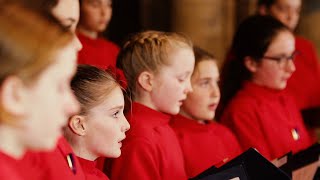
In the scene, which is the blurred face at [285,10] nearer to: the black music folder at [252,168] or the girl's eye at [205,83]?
the girl's eye at [205,83]

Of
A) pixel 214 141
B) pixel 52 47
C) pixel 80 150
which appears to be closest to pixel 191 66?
pixel 214 141

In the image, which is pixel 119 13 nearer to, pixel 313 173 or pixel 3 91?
pixel 313 173

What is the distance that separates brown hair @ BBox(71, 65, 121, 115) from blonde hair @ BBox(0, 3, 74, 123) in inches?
27.7

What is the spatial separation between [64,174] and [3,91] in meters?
0.53

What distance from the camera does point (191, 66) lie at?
2.40 metres

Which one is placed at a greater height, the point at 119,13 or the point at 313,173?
the point at 313,173

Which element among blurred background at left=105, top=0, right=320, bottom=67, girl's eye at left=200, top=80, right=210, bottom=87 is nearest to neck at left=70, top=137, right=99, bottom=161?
girl's eye at left=200, top=80, right=210, bottom=87

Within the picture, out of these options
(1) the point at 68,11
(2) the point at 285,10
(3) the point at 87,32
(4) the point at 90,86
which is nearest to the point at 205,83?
(1) the point at 68,11

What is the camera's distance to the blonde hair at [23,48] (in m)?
1.27

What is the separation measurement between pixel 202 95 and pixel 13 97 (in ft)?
4.69

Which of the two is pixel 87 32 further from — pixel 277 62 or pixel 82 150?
pixel 82 150

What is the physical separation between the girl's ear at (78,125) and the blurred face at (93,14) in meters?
1.33

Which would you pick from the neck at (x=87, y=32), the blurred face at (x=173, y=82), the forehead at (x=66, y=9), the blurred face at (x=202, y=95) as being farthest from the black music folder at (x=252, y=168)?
the neck at (x=87, y=32)

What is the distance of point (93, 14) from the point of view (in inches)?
130
